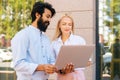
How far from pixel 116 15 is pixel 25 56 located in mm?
4346

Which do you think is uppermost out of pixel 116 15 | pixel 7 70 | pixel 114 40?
pixel 116 15

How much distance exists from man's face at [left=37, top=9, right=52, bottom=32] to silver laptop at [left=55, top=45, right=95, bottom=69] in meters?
0.28

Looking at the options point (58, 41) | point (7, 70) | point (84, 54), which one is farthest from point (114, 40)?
point (84, 54)

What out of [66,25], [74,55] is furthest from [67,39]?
[74,55]

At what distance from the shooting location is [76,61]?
373 centimetres

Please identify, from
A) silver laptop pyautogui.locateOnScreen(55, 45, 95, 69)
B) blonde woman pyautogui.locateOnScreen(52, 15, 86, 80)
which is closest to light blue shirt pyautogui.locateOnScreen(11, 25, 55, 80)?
silver laptop pyautogui.locateOnScreen(55, 45, 95, 69)

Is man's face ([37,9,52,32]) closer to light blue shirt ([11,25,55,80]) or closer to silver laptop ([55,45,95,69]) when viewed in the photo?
light blue shirt ([11,25,55,80])

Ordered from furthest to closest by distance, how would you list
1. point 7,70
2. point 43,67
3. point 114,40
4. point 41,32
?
point 7,70 → point 114,40 → point 41,32 → point 43,67

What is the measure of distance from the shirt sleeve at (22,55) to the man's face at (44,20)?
0.19m

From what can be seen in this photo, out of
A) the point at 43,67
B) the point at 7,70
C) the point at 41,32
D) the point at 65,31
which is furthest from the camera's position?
the point at 7,70

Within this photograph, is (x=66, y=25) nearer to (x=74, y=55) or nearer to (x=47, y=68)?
(x=74, y=55)

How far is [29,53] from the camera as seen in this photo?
349 centimetres

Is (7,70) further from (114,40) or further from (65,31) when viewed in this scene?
(65,31)

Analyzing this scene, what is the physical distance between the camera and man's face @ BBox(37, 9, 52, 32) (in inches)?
139
